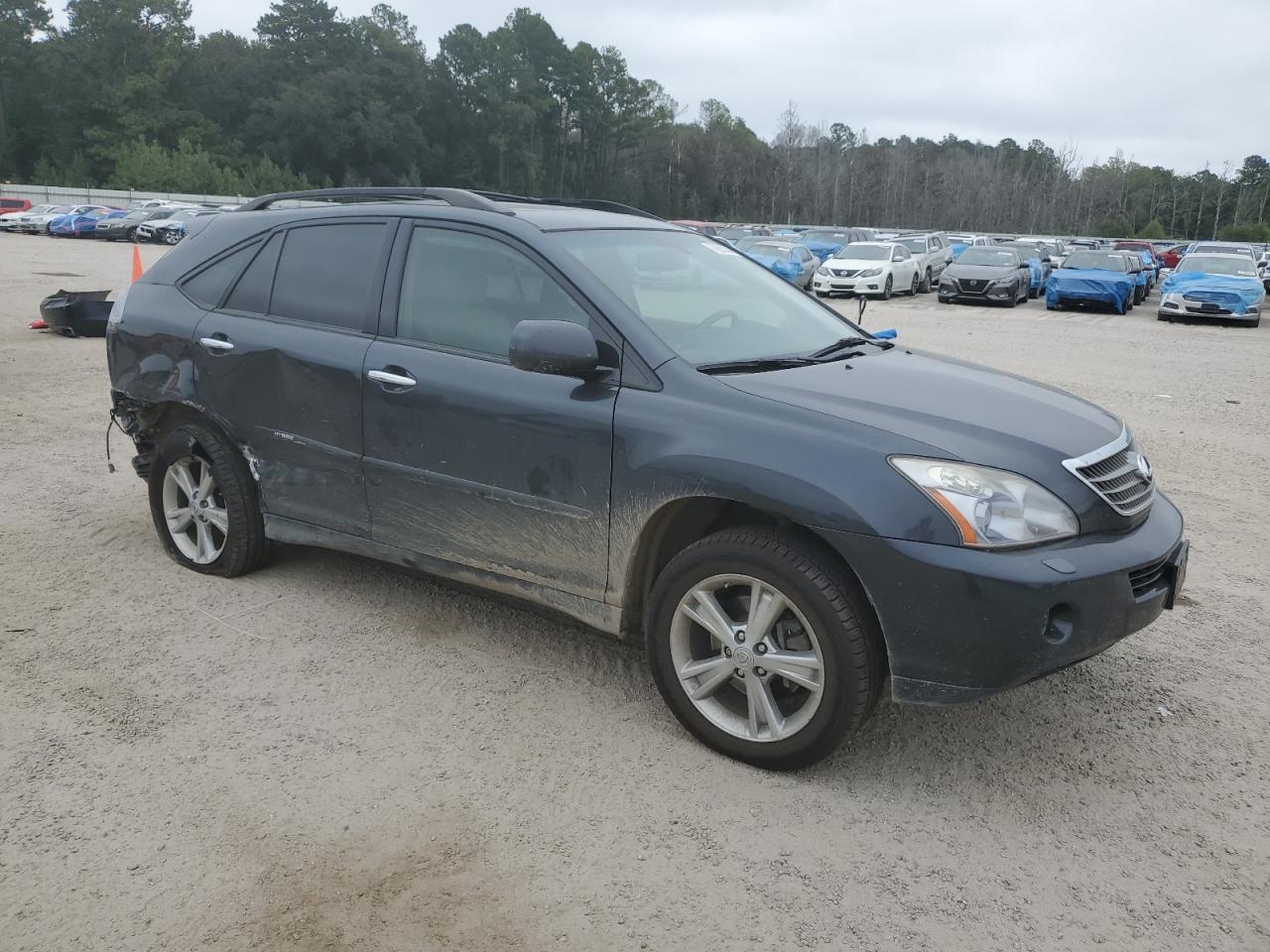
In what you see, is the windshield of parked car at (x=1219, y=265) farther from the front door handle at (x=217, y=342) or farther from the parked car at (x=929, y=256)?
the front door handle at (x=217, y=342)

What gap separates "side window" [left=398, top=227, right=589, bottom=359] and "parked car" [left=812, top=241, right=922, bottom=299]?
2078 centimetres

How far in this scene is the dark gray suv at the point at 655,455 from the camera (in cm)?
304

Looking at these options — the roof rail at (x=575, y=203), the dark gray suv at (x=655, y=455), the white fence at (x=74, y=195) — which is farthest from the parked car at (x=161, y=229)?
the roof rail at (x=575, y=203)

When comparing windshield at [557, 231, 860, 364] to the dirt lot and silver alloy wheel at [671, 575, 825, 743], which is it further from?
the dirt lot

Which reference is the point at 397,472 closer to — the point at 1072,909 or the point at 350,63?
the point at 1072,909

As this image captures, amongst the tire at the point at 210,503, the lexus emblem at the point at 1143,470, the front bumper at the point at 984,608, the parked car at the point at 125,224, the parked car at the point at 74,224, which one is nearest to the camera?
the front bumper at the point at 984,608

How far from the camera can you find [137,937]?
2547 mm

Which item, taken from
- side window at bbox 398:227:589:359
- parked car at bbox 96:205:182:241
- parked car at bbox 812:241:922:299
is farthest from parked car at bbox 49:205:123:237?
side window at bbox 398:227:589:359

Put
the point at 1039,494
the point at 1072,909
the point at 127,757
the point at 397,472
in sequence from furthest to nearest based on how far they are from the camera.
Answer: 1. the point at 397,472
2. the point at 127,757
3. the point at 1039,494
4. the point at 1072,909

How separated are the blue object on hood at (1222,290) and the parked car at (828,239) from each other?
42.8 ft

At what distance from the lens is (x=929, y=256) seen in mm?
29641

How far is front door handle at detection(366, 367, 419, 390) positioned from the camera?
3939mm

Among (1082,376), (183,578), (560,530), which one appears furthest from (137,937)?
(1082,376)

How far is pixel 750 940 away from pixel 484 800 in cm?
96
